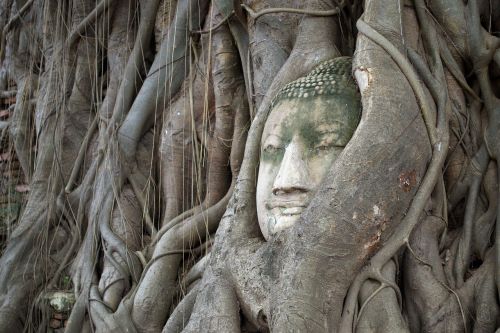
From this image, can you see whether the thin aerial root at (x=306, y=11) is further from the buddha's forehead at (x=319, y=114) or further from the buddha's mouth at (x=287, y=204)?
→ the buddha's mouth at (x=287, y=204)

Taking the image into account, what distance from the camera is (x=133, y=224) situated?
131 inches

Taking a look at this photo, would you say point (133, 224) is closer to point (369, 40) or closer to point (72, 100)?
point (72, 100)

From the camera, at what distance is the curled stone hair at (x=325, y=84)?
7.43ft

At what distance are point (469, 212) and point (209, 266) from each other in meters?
0.91

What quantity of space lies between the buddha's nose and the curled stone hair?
0.65 ft

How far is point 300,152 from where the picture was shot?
7.32ft

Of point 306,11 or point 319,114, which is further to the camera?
point 306,11

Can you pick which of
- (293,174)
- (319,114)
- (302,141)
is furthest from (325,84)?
(293,174)

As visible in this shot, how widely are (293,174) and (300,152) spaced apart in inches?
3.5

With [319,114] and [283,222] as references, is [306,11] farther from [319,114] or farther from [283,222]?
[283,222]

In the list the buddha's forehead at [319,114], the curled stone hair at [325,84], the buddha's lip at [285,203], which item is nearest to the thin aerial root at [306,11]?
the curled stone hair at [325,84]

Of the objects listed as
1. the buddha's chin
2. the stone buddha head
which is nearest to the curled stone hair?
the stone buddha head

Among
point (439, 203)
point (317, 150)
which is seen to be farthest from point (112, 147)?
point (439, 203)

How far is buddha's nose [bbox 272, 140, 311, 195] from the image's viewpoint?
7.13 ft
